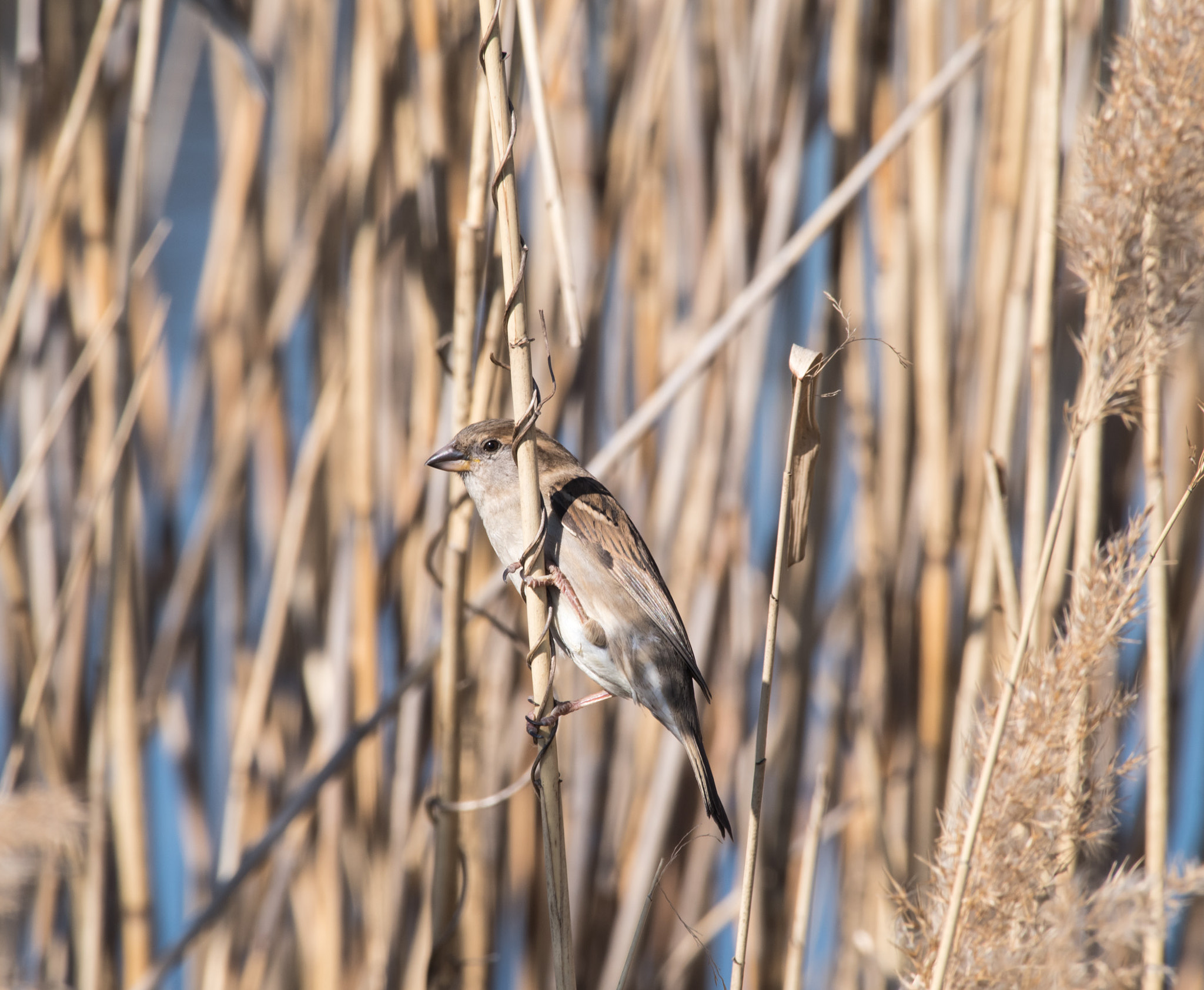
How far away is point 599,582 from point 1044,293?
0.70 m

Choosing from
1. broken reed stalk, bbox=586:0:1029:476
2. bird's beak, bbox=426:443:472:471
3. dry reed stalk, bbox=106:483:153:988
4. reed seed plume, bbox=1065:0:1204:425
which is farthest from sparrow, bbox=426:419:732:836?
reed seed plume, bbox=1065:0:1204:425

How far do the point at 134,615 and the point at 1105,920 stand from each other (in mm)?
1417

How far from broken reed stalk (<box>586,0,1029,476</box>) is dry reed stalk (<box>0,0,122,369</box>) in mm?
859

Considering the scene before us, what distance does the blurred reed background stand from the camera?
61.5 inches

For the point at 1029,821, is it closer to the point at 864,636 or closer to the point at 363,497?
the point at 864,636

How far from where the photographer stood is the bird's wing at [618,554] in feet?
4.90

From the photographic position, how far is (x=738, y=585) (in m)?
Answer: 1.84

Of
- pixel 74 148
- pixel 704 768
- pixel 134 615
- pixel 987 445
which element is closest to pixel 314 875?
pixel 134 615

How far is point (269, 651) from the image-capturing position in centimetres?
165

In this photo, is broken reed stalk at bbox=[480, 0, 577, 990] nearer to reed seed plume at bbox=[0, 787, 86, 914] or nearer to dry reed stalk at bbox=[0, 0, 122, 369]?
reed seed plume at bbox=[0, 787, 86, 914]

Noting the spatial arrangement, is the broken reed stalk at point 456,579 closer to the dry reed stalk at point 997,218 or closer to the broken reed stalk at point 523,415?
the broken reed stalk at point 523,415

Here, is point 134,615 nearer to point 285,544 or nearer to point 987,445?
point 285,544

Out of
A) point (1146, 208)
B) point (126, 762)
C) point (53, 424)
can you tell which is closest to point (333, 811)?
point (126, 762)

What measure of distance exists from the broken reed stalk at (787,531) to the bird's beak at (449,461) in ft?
2.14
